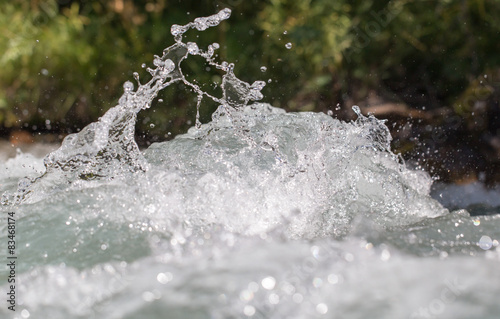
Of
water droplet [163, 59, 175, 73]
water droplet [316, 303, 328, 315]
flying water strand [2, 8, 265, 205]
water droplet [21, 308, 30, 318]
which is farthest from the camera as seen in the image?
water droplet [163, 59, 175, 73]

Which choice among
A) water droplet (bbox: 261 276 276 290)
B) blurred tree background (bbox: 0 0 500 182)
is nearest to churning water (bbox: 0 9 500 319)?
water droplet (bbox: 261 276 276 290)

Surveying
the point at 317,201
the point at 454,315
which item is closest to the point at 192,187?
the point at 317,201

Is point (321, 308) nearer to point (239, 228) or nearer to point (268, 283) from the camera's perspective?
point (268, 283)

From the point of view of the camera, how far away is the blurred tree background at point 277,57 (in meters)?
3.90

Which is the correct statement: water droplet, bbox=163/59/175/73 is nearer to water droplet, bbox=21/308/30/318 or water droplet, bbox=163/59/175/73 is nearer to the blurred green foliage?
water droplet, bbox=21/308/30/318

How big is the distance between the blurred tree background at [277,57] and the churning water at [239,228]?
1.55 m

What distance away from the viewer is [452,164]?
3.46 meters

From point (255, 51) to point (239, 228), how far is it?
8.95ft

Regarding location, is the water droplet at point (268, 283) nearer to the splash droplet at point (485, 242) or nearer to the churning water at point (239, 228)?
the churning water at point (239, 228)

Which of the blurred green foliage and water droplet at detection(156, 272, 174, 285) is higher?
water droplet at detection(156, 272, 174, 285)

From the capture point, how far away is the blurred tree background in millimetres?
3904

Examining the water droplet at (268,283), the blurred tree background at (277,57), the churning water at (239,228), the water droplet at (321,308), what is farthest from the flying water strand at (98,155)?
the blurred tree background at (277,57)

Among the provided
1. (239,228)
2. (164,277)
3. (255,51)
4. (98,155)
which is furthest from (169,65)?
(255,51)

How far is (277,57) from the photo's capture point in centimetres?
422
